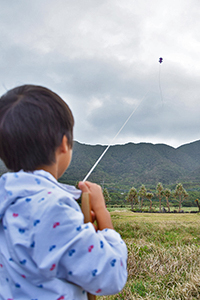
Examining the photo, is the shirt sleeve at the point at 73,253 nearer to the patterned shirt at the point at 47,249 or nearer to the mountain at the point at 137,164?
the patterned shirt at the point at 47,249

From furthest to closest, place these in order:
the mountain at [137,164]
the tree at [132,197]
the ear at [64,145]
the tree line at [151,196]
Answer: the mountain at [137,164] < the tree at [132,197] < the tree line at [151,196] < the ear at [64,145]

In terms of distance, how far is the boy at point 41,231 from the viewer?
44 centimetres

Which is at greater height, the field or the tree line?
the field

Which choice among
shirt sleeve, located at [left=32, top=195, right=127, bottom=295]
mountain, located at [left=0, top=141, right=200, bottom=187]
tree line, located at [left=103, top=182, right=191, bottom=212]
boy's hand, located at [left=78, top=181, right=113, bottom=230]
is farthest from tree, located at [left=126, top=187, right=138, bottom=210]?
shirt sleeve, located at [left=32, top=195, right=127, bottom=295]

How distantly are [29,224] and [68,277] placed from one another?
144 mm

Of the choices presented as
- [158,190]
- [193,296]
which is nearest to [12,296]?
[193,296]

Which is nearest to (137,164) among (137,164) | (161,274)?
(137,164)

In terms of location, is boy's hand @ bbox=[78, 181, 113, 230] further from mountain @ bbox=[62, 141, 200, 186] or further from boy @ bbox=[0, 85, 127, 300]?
mountain @ bbox=[62, 141, 200, 186]

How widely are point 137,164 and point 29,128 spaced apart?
28.1 meters

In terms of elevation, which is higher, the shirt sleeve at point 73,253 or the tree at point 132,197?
the shirt sleeve at point 73,253

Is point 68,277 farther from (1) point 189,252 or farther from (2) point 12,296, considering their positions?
(1) point 189,252

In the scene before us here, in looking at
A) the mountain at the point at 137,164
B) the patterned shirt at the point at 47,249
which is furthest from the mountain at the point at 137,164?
the patterned shirt at the point at 47,249

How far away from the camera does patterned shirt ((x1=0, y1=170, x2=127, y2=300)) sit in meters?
0.44

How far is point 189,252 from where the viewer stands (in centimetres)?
218
